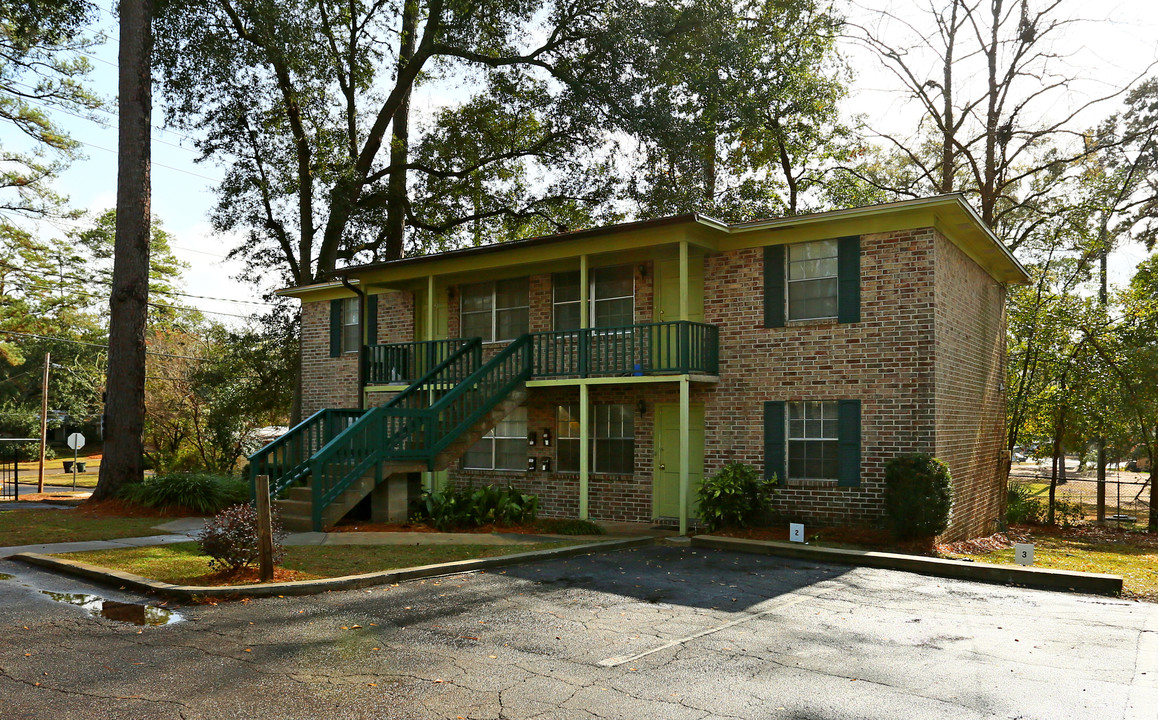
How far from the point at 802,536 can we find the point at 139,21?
17775mm

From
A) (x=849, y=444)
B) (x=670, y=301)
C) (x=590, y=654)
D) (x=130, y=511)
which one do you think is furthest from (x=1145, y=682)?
(x=130, y=511)

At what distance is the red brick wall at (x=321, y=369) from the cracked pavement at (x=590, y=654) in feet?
37.6

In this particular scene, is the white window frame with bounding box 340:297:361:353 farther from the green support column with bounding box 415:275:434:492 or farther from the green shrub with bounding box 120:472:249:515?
the green shrub with bounding box 120:472:249:515

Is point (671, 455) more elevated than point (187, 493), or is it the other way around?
point (671, 455)

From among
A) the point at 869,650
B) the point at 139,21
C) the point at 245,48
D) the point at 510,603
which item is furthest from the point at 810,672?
the point at 245,48

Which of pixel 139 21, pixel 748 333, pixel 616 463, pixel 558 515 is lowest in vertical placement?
pixel 558 515

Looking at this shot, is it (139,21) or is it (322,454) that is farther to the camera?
(139,21)

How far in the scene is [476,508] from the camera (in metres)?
14.6

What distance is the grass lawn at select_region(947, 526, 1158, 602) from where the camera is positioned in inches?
438

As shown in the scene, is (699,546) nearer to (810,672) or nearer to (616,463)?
(616,463)

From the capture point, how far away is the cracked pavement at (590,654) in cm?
532

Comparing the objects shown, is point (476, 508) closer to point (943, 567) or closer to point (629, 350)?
point (629, 350)

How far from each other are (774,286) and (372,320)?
10.4 m

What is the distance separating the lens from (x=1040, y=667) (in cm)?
640
